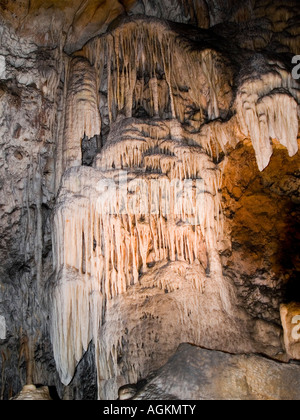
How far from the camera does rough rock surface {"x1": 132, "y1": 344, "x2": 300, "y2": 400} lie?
3.95m

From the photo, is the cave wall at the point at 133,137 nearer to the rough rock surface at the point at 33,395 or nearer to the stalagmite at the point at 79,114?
the stalagmite at the point at 79,114

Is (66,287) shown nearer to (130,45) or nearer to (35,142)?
(35,142)

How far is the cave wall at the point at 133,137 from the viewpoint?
18.9ft

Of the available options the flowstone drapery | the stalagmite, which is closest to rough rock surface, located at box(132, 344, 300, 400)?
the flowstone drapery

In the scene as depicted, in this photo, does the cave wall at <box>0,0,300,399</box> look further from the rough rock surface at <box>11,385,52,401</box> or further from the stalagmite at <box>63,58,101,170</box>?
the rough rock surface at <box>11,385,52,401</box>

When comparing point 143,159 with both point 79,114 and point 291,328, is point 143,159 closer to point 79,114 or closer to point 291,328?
point 79,114

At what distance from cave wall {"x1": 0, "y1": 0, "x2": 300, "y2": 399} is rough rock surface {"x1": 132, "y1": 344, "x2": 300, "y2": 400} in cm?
116

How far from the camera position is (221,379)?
4.05 m

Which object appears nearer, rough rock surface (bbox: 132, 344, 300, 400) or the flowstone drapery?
rough rock surface (bbox: 132, 344, 300, 400)

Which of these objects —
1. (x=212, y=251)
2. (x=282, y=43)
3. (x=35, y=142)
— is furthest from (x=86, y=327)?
(x=282, y=43)

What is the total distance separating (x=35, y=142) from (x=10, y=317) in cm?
264

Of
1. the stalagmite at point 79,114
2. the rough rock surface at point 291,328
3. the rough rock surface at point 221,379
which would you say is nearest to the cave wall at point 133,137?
the stalagmite at point 79,114

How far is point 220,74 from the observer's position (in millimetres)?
6707

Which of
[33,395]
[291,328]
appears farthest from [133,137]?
[33,395]
